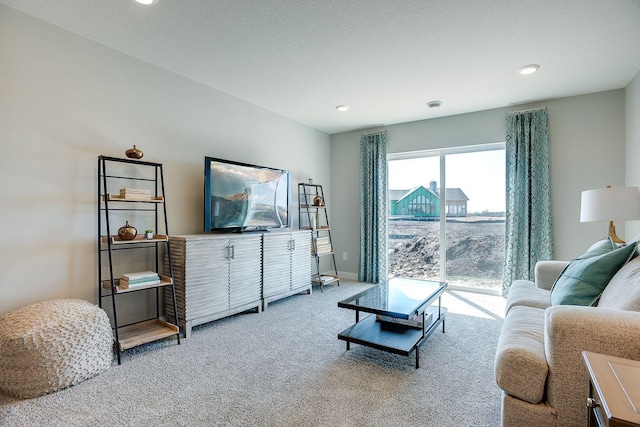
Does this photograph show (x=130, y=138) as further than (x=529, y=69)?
No

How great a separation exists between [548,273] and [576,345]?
164 centimetres

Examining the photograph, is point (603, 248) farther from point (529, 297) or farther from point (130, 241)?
point (130, 241)

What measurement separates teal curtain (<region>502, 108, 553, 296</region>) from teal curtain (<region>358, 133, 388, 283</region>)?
1.68 metres

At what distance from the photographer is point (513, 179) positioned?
13.3 feet

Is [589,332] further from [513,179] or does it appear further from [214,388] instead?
[513,179]

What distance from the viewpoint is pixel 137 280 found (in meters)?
2.54

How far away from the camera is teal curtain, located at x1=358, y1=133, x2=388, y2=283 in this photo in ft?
16.4

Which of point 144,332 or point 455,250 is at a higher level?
point 455,250

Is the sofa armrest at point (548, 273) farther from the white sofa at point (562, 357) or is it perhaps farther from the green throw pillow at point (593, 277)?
the white sofa at point (562, 357)

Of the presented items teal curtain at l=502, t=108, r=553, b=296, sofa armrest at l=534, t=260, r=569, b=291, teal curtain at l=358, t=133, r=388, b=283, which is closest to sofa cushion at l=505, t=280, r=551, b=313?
sofa armrest at l=534, t=260, r=569, b=291

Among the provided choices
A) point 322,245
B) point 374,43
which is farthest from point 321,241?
point 374,43

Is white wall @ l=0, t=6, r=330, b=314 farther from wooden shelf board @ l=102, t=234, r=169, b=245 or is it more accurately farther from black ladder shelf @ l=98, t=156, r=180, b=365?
wooden shelf board @ l=102, t=234, r=169, b=245

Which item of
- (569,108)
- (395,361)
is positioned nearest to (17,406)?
(395,361)

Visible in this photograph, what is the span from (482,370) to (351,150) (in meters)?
3.86
